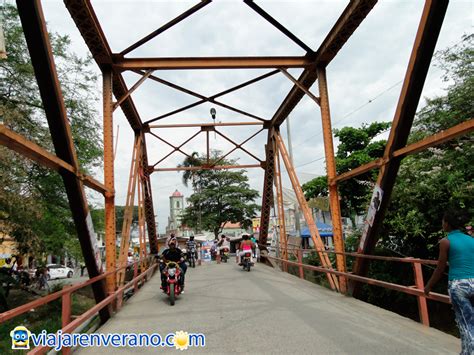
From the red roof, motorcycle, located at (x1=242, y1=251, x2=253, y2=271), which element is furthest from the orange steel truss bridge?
the red roof

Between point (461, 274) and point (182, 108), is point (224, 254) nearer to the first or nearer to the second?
point (182, 108)

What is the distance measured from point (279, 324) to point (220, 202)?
3936cm

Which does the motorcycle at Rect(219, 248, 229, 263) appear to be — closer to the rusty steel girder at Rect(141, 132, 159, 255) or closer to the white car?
the rusty steel girder at Rect(141, 132, 159, 255)

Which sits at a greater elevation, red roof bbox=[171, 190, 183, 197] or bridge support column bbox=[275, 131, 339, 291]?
red roof bbox=[171, 190, 183, 197]

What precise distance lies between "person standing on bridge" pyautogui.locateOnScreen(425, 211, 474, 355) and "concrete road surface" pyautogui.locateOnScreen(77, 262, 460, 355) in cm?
90

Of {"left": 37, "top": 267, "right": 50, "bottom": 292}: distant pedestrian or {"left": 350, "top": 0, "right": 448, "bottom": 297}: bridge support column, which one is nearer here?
{"left": 350, "top": 0, "right": 448, "bottom": 297}: bridge support column

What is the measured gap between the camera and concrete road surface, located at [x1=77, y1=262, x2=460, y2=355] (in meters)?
4.52

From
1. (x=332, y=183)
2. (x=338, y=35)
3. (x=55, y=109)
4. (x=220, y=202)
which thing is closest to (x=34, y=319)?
(x=55, y=109)

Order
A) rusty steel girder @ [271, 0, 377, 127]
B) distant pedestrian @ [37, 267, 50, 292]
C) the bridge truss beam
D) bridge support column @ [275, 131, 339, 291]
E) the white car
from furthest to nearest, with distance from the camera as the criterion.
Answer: the white car → distant pedestrian @ [37, 267, 50, 292] → bridge support column @ [275, 131, 339, 291] → rusty steel girder @ [271, 0, 377, 127] → the bridge truss beam

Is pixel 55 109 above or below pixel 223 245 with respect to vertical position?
above

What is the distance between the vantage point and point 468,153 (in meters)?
9.22

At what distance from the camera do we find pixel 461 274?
11.3 feet

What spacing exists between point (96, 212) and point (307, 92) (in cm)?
1381

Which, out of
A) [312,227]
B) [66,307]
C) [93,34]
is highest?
[93,34]
